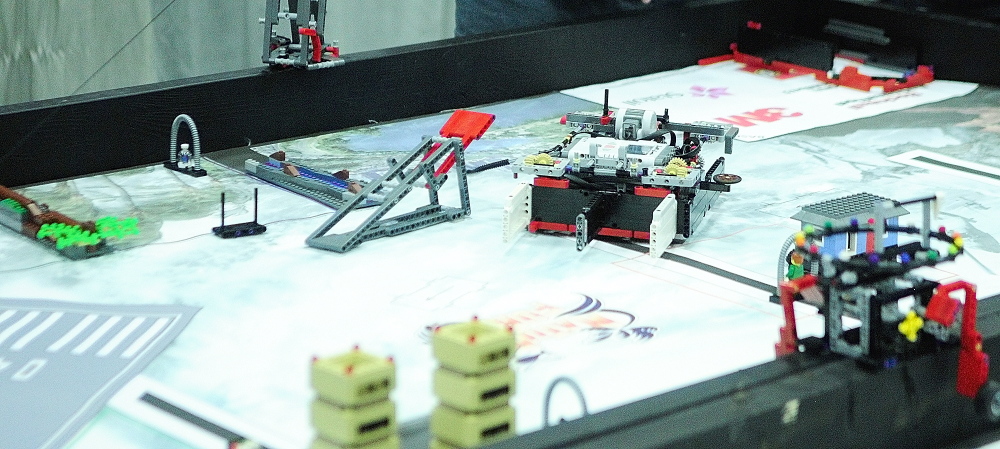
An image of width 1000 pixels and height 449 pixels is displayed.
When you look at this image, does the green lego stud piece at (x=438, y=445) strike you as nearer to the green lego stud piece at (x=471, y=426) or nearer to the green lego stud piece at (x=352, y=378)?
the green lego stud piece at (x=471, y=426)

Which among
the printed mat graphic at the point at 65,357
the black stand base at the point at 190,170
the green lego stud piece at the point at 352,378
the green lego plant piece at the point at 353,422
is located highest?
the green lego stud piece at the point at 352,378

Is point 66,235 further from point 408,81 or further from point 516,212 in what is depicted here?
point 408,81

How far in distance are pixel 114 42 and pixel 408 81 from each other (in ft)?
7.13

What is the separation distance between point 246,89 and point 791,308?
463 cm

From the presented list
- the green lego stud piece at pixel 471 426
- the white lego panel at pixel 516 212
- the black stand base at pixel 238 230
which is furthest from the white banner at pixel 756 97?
the green lego stud piece at pixel 471 426

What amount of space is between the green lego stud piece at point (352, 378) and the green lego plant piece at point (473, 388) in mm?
181

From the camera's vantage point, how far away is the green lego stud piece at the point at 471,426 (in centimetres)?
350

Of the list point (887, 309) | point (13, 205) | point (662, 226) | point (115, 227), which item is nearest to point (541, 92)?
point (662, 226)

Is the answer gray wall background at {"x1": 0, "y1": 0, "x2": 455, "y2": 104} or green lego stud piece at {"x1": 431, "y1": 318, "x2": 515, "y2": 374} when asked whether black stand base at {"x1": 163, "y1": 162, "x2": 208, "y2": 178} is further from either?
green lego stud piece at {"x1": 431, "y1": 318, "x2": 515, "y2": 374}

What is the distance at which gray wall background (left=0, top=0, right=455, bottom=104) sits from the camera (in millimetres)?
8992

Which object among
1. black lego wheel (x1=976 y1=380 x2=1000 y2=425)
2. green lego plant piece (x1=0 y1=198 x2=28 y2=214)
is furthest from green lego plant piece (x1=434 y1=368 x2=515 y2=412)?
A: green lego plant piece (x1=0 y1=198 x2=28 y2=214)

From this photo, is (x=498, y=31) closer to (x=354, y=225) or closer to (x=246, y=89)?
(x=246, y=89)

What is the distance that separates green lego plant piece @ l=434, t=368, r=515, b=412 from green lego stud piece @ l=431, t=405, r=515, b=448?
0.07 feet

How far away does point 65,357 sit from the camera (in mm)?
5227
